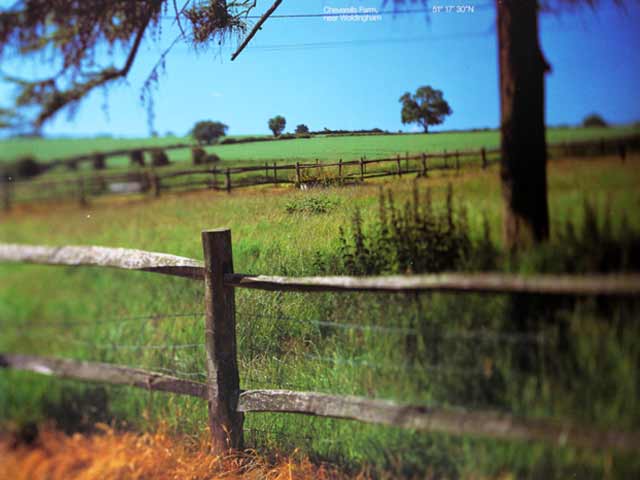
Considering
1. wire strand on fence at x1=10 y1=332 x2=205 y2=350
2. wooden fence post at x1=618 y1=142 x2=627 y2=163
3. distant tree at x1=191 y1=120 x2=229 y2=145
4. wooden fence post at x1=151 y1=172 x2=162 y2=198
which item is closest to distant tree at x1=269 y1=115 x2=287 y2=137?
distant tree at x1=191 y1=120 x2=229 y2=145

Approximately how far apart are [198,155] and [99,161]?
2.15ft

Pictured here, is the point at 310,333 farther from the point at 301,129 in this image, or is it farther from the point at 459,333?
the point at 301,129

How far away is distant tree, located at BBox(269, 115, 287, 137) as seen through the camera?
10.8ft

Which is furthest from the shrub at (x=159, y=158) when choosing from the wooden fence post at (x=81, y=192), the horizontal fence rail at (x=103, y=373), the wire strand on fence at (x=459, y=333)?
the wire strand on fence at (x=459, y=333)

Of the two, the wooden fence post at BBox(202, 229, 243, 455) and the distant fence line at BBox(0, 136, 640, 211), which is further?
the wooden fence post at BBox(202, 229, 243, 455)

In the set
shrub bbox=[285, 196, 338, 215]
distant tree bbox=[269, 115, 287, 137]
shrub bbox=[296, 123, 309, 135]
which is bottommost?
shrub bbox=[285, 196, 338, 215]

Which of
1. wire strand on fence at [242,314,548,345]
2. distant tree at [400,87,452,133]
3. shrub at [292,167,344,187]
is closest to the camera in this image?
wire strand on fence at [242,314,548,345]

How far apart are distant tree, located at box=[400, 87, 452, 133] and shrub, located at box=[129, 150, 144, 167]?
1.70 meters

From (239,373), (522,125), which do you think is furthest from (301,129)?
(239,373)

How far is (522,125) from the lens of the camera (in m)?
2.51

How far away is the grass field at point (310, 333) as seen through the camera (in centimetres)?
230

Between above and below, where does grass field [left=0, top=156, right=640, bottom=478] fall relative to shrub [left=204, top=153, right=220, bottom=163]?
below

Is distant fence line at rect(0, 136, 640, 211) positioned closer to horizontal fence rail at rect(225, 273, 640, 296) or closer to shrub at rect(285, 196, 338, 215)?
shrub at rect(285, 196, 338, 215)

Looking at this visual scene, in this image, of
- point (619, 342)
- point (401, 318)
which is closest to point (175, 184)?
point (401, 318)
